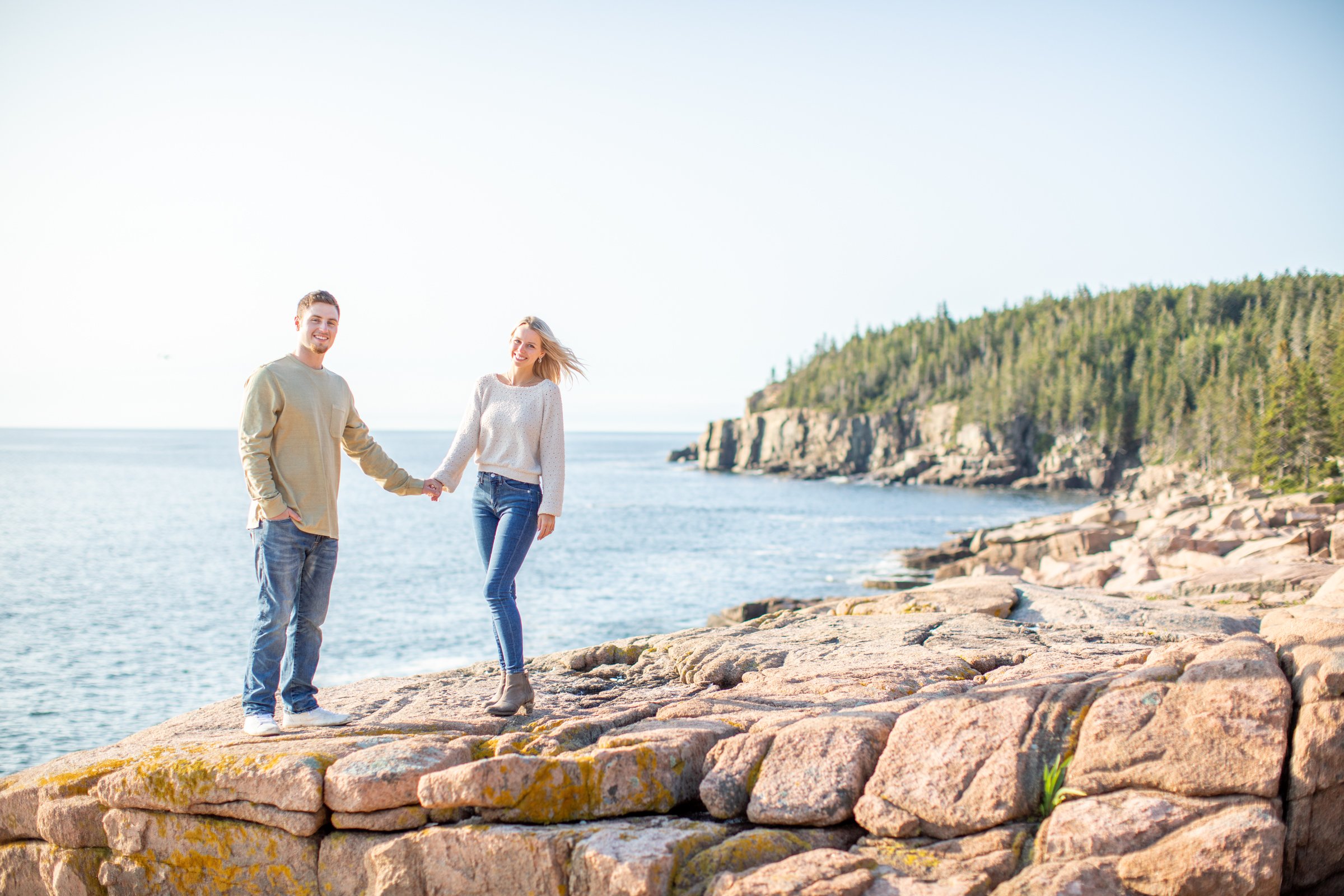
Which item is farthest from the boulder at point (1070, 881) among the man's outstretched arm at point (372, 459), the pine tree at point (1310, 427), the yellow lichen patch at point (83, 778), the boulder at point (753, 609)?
the pine tree at point (1310, 427)

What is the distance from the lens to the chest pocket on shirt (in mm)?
5992

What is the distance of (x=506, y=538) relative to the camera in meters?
5.93

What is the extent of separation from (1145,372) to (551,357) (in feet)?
444

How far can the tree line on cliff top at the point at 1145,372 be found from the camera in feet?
198

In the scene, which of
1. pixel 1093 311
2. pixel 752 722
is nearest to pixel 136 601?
pixel 752 722

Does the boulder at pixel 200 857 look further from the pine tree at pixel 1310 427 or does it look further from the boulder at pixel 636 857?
the pine tree at pixel 1310 427

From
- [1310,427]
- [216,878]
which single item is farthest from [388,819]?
[1310,427]

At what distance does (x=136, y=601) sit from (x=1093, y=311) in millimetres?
169420

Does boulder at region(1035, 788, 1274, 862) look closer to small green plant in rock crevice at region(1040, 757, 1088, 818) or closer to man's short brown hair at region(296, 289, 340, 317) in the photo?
small green plant in rock crevice at region(1040, 757, 1088, 818)

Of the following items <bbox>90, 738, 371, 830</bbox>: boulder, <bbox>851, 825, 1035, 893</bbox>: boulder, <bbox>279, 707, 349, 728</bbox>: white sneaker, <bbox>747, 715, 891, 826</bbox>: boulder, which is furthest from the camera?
<bbox>279, 707, 349, 728</bbox>: white sneaker

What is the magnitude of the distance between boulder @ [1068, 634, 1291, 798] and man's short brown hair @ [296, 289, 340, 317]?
17.8 ft

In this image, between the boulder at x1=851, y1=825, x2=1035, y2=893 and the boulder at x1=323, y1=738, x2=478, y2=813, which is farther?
the boulder at x1=323, y1=738, x2=478, y2=813

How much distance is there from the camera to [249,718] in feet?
18.6

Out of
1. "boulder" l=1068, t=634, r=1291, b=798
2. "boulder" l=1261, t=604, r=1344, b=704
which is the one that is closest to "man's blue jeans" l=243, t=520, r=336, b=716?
"boulder" l=1068, t=634, r=1291, b=798
